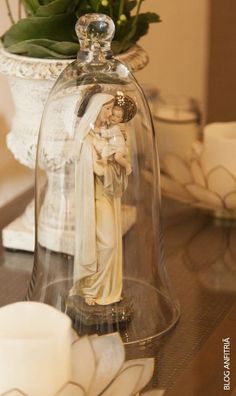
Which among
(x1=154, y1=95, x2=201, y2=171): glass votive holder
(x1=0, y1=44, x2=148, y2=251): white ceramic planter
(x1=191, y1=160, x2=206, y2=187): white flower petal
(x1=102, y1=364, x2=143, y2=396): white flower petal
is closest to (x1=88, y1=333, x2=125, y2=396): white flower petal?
(x1=102, y1=364, x2=143, y2=396): white flower petal

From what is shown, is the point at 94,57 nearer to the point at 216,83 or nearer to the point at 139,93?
the point at 139,93

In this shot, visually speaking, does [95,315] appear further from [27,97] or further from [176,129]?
[176,129]

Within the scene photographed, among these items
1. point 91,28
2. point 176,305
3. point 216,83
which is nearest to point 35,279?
point 176,305

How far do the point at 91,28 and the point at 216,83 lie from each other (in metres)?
0.96

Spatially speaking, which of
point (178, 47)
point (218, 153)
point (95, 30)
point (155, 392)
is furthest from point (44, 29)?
point (178, 47)

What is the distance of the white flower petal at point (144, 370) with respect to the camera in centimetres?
71

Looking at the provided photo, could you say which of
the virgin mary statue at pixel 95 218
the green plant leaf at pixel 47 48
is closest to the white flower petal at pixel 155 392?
the virgin mary statue at pixel 95 218

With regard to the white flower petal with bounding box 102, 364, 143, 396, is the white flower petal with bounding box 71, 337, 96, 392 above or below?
above

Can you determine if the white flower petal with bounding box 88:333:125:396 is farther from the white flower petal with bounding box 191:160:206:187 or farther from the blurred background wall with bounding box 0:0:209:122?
the blurred background wall with bounding box 0:0:209:122

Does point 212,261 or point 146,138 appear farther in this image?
point 212,261

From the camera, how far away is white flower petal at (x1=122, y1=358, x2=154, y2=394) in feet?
2.34

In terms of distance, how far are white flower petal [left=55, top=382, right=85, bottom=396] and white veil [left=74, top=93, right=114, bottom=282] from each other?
17 centimetres

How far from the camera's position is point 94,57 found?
2.58ft

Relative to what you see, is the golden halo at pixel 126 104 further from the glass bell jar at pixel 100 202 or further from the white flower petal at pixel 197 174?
the white flower petal at pixel 197 174
